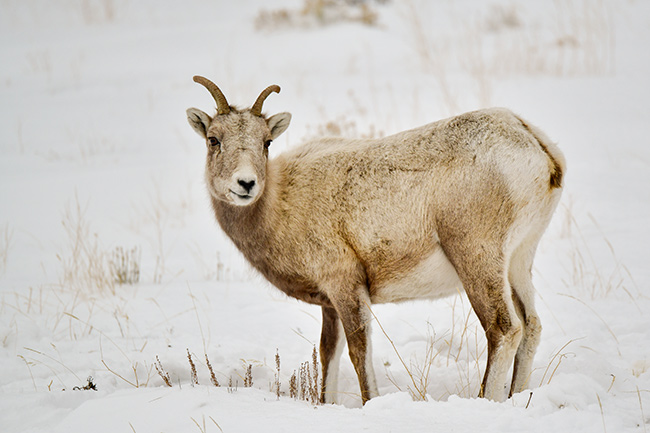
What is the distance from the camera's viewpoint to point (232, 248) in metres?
8.33

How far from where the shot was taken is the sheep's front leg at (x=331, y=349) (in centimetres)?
467

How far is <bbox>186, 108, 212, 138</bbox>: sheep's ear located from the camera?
461 cm

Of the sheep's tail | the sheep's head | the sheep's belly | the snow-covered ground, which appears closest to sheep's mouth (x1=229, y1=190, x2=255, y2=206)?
the sheep's head

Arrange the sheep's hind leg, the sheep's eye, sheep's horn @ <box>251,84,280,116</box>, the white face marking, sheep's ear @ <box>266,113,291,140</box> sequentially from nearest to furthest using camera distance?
the sheep's hind leg → the white face marking → the sheep's eye → sheep's horn @ <box>251,84,280,116</box> → sheep's ear @ <box>266,113,291,140</box>

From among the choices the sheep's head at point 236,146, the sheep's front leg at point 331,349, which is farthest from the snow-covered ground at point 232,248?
the sheep's head at point 236,146

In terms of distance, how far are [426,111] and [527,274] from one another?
734cm

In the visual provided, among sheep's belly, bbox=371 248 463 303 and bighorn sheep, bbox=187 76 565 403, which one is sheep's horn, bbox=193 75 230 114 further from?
sheep's belly, bbox=371 248 463 303

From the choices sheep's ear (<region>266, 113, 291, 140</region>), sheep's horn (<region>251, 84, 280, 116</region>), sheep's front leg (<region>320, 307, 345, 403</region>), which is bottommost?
sheep's front leg (<region>320, 307, 345, 403</region>)

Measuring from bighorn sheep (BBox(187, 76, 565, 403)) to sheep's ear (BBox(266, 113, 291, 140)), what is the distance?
0.03 ft

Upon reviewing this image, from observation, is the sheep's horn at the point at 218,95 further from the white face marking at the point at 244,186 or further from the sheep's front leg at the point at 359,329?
the sheep's front leg at the point at 359,329

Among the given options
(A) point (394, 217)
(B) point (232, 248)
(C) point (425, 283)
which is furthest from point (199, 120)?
(B) point (232, 248)

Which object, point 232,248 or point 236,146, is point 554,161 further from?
point 232,248

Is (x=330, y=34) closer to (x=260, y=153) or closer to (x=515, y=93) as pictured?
(x=515, y=93)

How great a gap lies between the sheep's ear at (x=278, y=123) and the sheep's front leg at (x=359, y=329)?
144 centimetres
